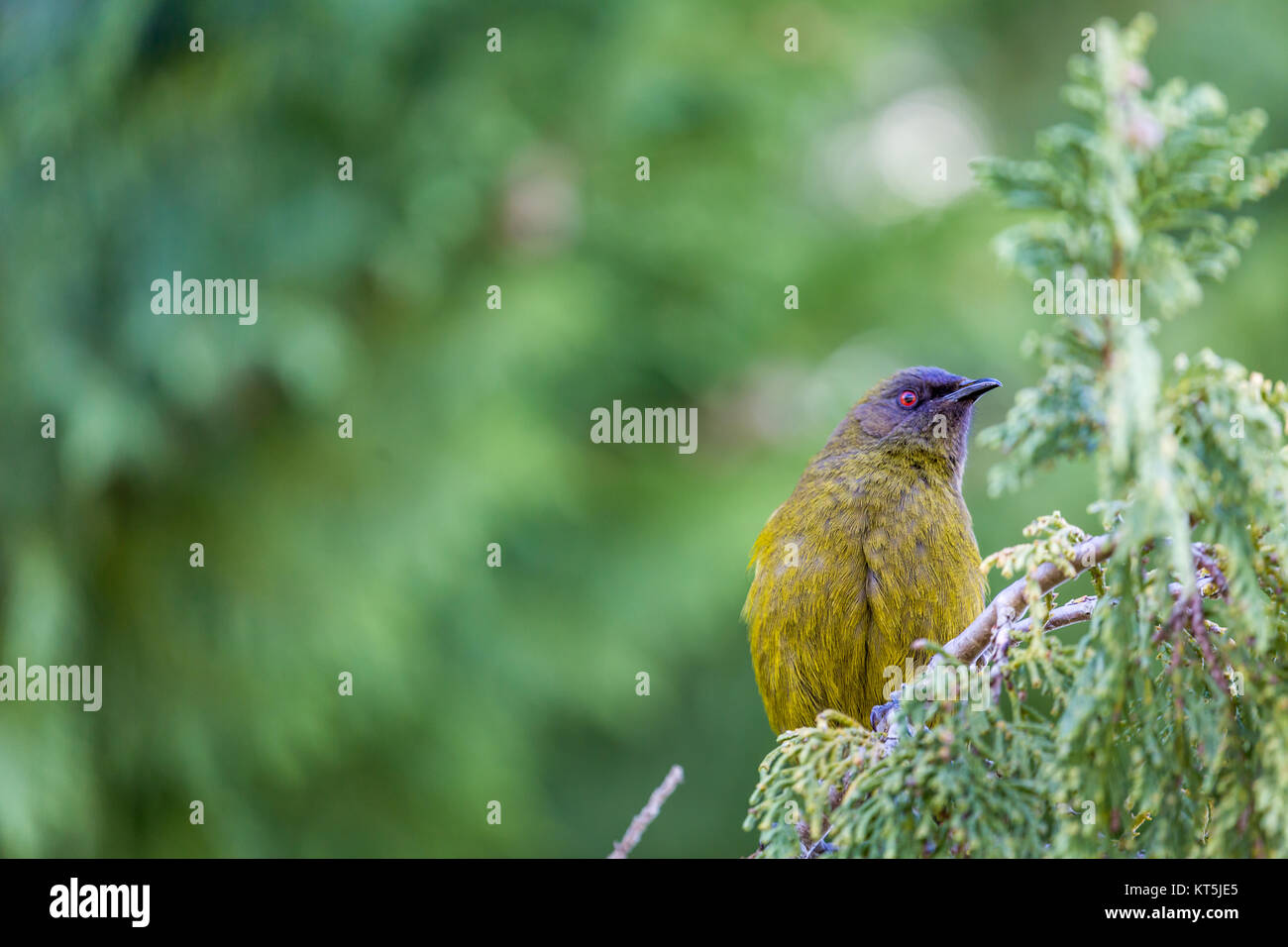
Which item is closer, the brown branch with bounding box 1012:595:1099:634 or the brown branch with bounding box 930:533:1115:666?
the brown branch with bounding box 930:533:1115:666

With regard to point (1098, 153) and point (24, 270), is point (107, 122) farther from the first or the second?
point (1098, 153)

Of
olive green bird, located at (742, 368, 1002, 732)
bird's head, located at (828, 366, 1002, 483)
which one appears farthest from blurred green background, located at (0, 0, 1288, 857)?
olive green bird, located at (742, 368, 1002, 732)

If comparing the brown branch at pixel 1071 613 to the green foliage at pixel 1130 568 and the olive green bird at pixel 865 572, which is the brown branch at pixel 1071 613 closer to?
the green foliage at pixel 1130 568

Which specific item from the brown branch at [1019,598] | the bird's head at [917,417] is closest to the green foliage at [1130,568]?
the brown branch at [1019,598]

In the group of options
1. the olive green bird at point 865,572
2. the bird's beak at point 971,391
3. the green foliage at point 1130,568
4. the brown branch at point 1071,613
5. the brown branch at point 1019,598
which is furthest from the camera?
the bird's beak at point 971,391

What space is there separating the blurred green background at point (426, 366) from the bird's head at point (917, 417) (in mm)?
3381

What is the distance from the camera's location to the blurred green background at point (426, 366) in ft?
19.0

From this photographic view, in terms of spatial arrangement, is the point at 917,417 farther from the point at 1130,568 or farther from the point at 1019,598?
the point at 1130,568

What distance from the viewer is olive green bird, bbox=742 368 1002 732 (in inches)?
109

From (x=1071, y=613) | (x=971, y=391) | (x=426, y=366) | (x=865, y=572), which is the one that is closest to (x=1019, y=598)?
(x=1071, y=613)

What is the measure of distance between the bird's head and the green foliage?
4.39 ft

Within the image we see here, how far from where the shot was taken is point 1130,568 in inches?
59.6

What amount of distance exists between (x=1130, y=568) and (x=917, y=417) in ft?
5.65

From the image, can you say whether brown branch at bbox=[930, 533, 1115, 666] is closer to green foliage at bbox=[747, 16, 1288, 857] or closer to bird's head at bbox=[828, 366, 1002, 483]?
green foliage at bbox=[747, 16, 1288, 857]
